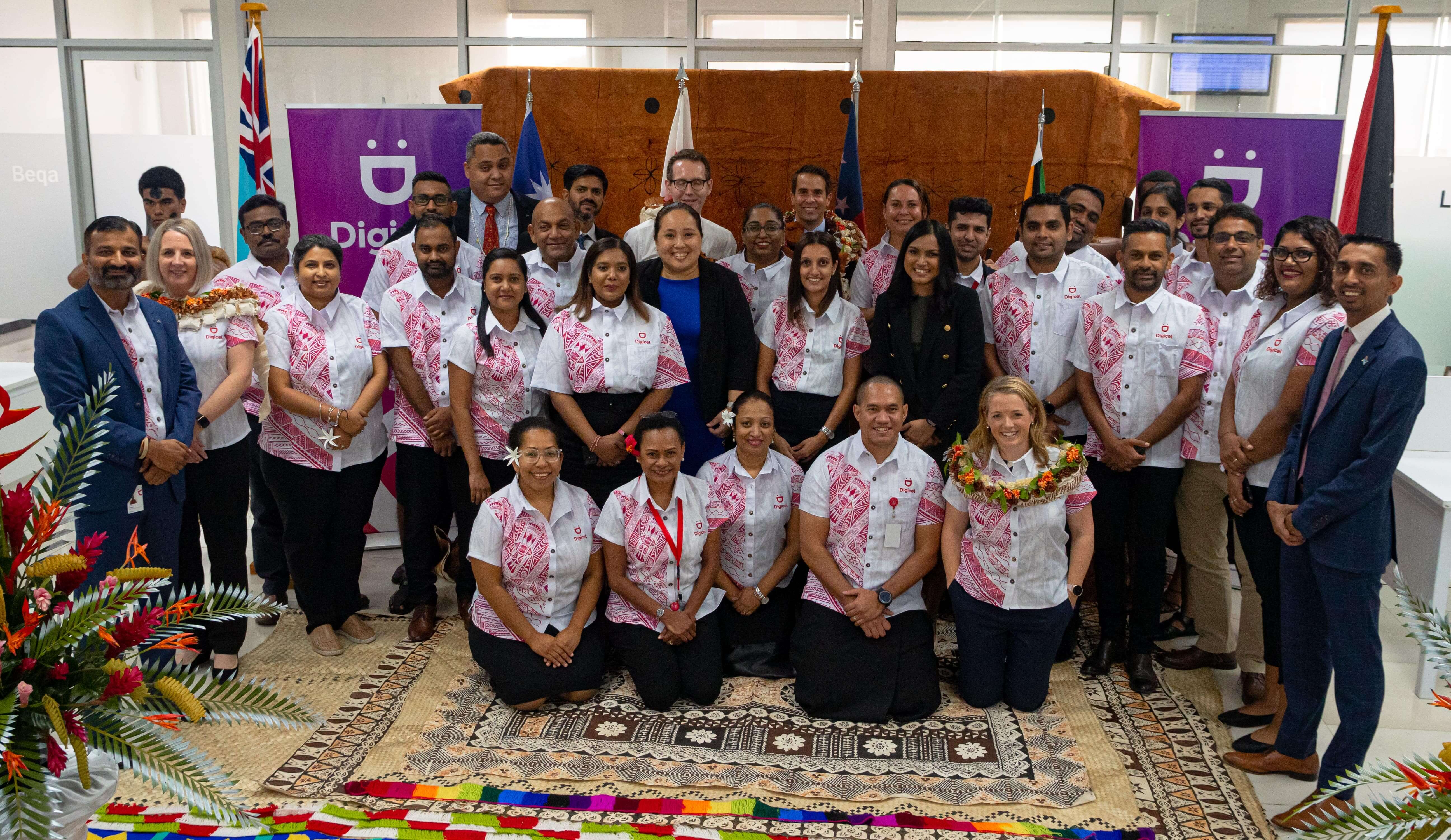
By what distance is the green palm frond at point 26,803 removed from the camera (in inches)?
63.0

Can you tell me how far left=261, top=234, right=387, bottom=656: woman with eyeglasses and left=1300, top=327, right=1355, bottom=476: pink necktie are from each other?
336cm

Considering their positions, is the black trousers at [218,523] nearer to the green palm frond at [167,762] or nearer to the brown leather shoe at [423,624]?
the brown leather shoe at [423,624]

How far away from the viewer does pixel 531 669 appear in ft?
12.8

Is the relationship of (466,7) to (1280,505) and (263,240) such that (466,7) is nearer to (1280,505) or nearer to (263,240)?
(263,240)

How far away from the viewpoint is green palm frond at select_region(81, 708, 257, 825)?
1.71m

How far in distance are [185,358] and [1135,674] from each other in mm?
3728

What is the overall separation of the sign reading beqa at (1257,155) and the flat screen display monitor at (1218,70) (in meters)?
2.64

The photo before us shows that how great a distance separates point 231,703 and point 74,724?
0.23 m

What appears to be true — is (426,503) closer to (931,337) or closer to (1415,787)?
(931,337)

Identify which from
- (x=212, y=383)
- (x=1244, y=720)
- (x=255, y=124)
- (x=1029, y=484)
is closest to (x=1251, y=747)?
(x=1244, y=720)

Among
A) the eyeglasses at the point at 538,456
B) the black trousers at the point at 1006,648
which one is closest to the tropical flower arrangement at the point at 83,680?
the eyeglasses at the point at 538,456

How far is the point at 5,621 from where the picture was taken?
1.74m

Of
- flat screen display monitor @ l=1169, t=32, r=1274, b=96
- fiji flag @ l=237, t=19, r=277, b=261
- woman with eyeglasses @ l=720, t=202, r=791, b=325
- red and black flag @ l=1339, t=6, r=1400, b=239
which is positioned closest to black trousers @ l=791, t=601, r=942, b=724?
woman with eyeglasses @ l=720, t=202, r=791, b=325

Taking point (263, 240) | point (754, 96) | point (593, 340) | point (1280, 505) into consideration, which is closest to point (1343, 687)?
point (1280, 505)
